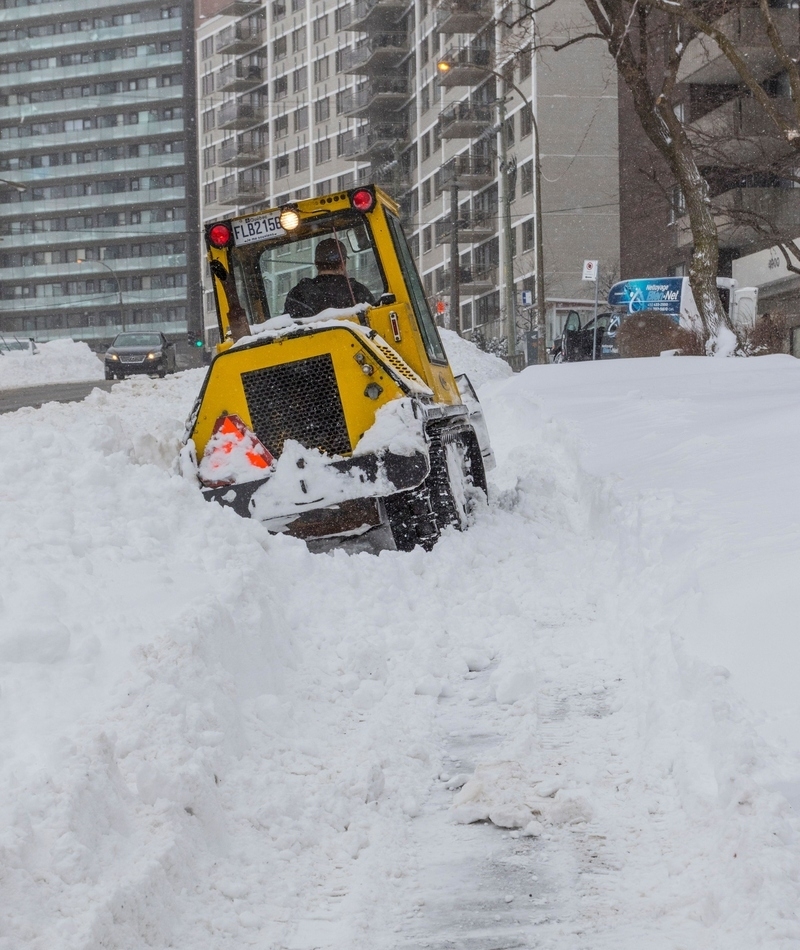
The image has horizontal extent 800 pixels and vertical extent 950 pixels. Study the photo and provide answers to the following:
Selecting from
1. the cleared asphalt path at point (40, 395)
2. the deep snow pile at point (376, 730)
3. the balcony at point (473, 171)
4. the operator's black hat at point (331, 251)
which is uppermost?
the balcony at point (473, 171)

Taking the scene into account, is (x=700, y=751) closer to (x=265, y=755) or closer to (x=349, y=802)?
(x=349, y=802)

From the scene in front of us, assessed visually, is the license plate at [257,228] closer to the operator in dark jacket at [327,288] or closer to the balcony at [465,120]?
the operator in dark jacket at [327,288]

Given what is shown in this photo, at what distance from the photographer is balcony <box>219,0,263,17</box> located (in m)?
90.8

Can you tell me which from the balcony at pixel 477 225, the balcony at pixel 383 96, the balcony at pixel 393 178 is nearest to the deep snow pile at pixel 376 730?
the balcony at pixel 477 225

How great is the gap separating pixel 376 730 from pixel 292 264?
16.0 ft

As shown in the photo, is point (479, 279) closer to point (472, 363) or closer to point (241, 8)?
point (472, 363)

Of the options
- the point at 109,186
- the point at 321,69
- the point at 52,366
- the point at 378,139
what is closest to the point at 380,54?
the point at 378,139

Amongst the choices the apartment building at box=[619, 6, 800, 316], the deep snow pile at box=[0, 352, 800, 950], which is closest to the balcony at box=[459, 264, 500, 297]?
the apartment building at box=[619, 6, 800, 316]

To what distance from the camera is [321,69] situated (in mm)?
85312

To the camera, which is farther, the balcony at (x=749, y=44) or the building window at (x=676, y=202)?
the building window at (x=676, y=202)

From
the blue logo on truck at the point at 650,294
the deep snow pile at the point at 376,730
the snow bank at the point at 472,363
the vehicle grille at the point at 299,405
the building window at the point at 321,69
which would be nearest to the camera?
the deep snow pile at the point at 376,730

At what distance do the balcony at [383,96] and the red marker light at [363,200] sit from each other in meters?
70.9

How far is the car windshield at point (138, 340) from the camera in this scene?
34.5 m

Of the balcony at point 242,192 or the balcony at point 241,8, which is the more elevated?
the balcony at point 241,8
